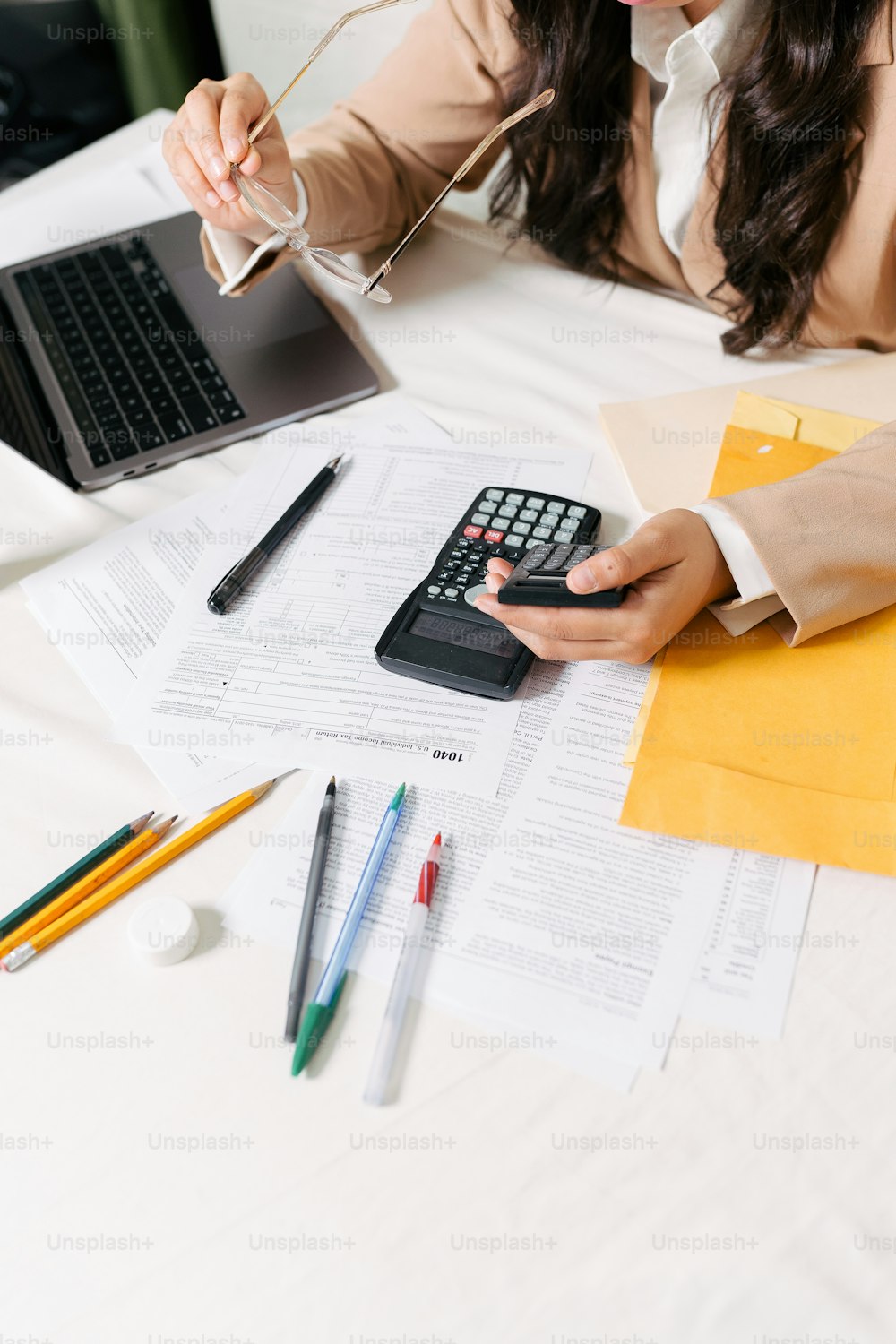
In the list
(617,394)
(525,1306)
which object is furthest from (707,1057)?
(617,394)

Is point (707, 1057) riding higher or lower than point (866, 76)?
lower

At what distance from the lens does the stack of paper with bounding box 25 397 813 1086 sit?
0.53 metres

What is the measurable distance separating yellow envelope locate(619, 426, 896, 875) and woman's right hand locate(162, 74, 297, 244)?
55 cm

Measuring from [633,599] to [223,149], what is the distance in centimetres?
53

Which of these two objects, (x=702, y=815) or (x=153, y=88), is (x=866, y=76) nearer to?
(x=702, y=815)

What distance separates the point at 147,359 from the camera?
Result: 916mm

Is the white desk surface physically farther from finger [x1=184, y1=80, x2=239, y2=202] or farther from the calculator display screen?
finger [x1=184, y1=80, x2=239, y2=202]

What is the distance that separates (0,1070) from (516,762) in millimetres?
329

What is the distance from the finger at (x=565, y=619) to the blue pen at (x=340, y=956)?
0.13 m

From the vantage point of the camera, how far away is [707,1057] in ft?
1.65

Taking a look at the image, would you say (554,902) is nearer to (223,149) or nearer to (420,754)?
(420,754)

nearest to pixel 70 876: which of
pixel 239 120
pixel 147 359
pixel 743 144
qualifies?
pixel 147 359

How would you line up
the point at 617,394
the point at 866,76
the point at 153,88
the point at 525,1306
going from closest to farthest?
the point at 525,1306 → the point at 866,76 → the point at 617,394 → the point at 153,88

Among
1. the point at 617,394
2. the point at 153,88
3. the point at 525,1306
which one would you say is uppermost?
the point at 153,88
